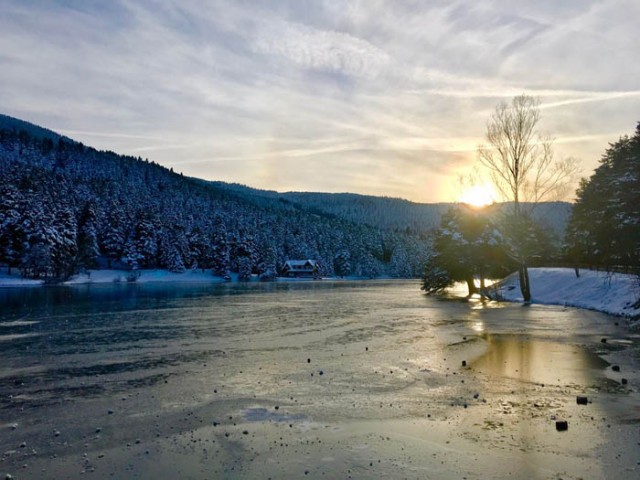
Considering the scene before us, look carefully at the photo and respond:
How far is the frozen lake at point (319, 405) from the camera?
27.0 feet

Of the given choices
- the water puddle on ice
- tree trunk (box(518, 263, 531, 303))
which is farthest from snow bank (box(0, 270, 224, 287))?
the water puddle on ice

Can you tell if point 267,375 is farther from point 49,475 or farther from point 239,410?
point 49,475

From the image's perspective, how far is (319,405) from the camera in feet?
38.3

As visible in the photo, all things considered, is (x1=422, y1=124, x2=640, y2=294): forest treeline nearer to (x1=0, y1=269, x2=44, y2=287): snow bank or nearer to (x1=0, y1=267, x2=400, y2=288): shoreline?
(x1=0, y1=267, x2=400, y2=288): shoreline

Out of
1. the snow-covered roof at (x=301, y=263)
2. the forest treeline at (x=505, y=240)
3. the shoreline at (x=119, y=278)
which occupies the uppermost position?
the forest treeline at (x=505, y=240)

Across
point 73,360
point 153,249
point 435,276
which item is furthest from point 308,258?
point 73,360

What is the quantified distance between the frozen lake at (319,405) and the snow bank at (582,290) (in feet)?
33.6

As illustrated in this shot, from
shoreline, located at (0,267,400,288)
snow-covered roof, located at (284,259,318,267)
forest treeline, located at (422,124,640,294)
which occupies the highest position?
forest treeline, located at (422,124,640,294)

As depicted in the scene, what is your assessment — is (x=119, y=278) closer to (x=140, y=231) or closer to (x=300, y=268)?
(x=140, y=231)

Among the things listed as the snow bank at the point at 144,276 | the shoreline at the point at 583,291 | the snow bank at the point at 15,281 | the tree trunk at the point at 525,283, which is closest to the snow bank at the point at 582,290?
the shoreline at the point at 583,291

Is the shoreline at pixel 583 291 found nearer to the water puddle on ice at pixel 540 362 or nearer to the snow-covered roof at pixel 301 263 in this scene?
the water puddle on ice at pixel 540 362

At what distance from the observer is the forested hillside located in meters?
84.4

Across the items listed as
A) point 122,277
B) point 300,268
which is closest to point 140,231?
point 122,277

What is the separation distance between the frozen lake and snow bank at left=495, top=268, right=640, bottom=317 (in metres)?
10.2
